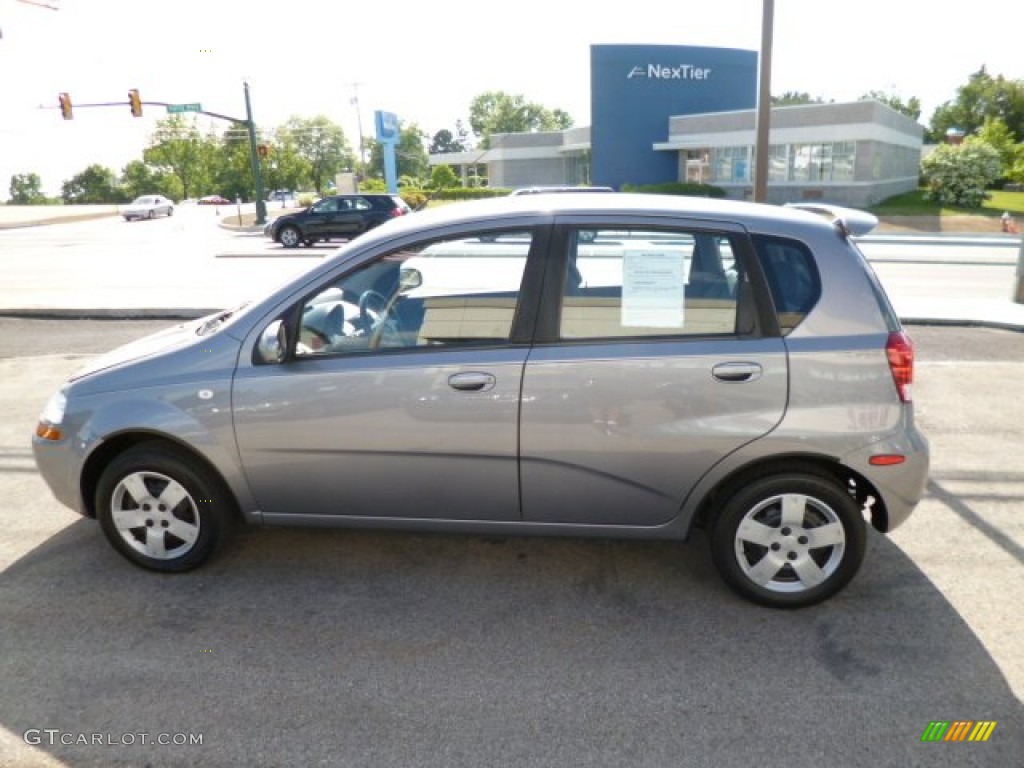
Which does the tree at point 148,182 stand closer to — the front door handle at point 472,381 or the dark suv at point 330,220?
the dark suv at point 330,220

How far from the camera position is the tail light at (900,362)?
321 centimetres

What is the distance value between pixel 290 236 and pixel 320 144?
274 feet

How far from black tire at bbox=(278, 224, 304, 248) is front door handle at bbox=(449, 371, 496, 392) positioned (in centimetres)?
2300

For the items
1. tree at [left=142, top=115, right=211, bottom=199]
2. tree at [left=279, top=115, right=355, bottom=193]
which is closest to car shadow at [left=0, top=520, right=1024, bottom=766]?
tree at [left=279, top=115, right=355, bottom=193]

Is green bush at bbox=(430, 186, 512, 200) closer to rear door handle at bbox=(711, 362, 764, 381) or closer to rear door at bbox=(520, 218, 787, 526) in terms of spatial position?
rear door at bbox=(520, 218, 787, 526)

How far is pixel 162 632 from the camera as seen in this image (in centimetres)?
331

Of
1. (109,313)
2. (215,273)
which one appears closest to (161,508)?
(109,313)

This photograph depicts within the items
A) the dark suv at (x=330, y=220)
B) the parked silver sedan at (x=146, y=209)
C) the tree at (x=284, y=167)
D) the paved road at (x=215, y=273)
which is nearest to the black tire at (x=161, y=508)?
the paved road at (x=215, y=273)

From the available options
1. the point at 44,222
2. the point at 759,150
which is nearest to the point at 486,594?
the point at 759,150

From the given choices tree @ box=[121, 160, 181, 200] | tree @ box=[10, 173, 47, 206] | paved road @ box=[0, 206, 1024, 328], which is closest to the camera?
paved road @ box=[0, 206, 1024, 328]

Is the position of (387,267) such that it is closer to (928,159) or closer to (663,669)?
(663,669)

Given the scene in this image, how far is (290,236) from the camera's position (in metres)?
24.9

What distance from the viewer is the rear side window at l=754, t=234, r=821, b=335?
3.26m

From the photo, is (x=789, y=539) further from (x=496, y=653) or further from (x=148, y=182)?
(x=148, y=182)
